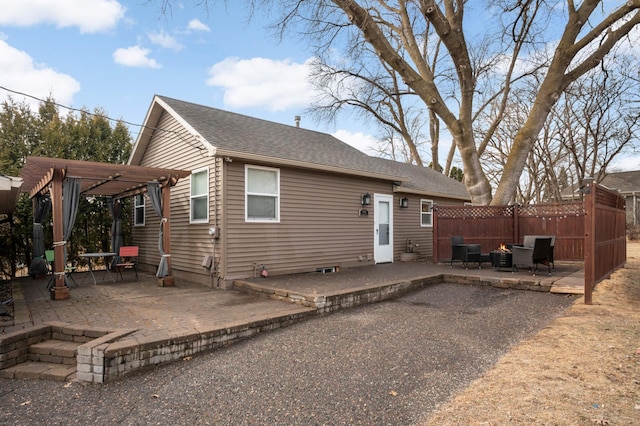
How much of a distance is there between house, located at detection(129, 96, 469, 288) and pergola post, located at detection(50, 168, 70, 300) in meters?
2.46

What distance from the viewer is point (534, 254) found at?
8281 mm

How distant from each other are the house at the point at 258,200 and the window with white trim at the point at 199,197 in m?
0.02

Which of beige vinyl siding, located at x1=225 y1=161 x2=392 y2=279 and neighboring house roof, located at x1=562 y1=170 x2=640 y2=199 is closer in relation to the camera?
beige vinyl siding, located at x1=225 y1=161 x2=392 y2=279

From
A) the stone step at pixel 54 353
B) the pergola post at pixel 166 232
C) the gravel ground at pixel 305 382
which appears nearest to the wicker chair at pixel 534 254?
the gravel ground at pixel 305 382

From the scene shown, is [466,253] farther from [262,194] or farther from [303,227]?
[262,194]

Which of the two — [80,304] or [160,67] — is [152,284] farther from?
[160,67]

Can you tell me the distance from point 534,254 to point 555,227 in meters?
2.72

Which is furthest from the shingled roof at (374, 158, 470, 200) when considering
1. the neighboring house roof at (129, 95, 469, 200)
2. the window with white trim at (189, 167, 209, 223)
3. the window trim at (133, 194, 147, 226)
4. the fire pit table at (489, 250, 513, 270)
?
the window trim at (133, 194, 147, 226)

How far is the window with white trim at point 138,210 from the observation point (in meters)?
11.0

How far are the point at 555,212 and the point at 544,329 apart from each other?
6.66 metres

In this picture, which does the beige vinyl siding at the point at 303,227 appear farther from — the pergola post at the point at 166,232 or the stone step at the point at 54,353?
the stone step at the point at 54,353

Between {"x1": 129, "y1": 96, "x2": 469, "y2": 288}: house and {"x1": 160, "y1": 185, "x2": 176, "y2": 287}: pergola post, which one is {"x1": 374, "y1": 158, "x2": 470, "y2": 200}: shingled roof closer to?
{"x1": 129, "y1": 96, "x2": 469, "y2": 288}: house

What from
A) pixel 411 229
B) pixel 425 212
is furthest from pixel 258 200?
pixel 425 212

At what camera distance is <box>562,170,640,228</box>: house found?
2695 cm
